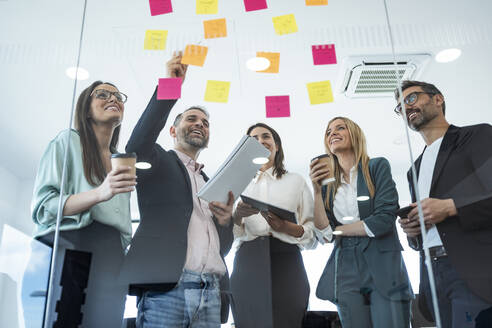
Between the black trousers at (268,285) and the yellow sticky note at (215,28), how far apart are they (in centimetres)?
91

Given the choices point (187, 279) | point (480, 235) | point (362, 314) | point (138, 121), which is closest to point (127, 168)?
point (138, 121)

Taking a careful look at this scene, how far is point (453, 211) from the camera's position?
1432 millimetres

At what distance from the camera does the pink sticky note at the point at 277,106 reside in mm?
1640

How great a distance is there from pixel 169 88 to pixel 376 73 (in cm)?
87

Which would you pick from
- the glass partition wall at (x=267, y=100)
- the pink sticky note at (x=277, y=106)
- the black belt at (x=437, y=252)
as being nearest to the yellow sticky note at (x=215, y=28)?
the glass partition wall at (x=267, y=100)

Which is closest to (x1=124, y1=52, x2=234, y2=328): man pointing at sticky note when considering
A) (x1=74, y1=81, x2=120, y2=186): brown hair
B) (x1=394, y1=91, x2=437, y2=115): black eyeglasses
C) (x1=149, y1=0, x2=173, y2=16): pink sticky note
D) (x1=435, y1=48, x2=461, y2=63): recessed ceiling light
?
(x1=74, y1=81, x2=120, y2=186): brown hair

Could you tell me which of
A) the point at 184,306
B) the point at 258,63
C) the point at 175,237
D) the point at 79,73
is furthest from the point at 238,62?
the point at 184,306

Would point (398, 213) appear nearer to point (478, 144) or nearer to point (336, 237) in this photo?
point (336, 237)

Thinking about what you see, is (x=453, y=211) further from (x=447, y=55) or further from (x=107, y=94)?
(x=107, y=94)

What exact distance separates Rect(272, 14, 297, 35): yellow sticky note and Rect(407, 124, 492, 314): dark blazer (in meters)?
0.78

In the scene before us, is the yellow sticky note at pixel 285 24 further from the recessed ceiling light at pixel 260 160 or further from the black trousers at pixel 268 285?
the black trousers at pixel 268 285

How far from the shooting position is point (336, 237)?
1.50 metres

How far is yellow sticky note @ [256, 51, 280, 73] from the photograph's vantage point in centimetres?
171

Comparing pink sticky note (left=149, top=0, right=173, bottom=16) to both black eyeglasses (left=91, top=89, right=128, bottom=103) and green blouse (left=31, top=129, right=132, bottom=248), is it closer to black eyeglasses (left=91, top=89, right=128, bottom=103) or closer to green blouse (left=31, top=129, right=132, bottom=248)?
black eyeglasses (left=91, top=89, right=128, bottom=103)
